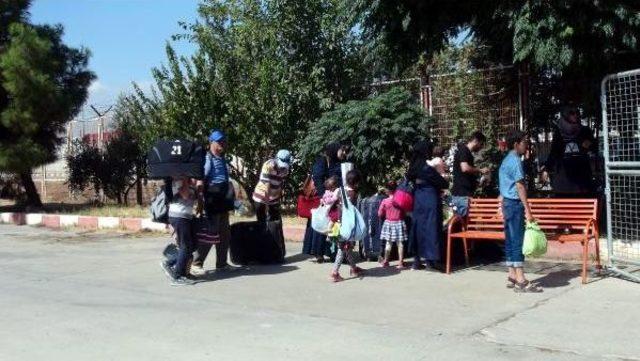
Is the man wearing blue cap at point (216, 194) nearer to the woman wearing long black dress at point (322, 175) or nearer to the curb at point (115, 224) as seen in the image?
the woman wearing long black dress at point (322, 175)

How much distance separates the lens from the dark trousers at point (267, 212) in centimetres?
1005

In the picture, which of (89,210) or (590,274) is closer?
(590,274)

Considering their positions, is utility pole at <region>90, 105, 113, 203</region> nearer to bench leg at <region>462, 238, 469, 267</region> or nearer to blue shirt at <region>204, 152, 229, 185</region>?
blue shirt at <region>204, 152, 229, 185</region>

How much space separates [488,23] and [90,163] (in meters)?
12.4

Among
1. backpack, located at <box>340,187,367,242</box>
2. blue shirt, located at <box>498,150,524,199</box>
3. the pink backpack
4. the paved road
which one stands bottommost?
the paved road

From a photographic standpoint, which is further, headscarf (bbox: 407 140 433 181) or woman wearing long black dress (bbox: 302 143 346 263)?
woman wearing long black dress (bbox: 302 143 346 263)

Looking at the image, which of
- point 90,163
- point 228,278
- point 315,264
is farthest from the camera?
point 90,163

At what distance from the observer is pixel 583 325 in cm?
637

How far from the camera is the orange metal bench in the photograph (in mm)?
8164

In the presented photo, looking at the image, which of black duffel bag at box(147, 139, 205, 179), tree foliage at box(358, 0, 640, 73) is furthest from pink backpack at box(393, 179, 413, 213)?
black duffel bag at box(147, 139, 205, 179)

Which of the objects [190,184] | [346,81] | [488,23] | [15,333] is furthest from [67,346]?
[346,81]

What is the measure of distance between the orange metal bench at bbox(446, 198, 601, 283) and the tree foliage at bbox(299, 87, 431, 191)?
8.56ft

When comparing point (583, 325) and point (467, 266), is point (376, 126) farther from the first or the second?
point (583, 325)

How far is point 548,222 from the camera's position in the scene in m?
8.65
